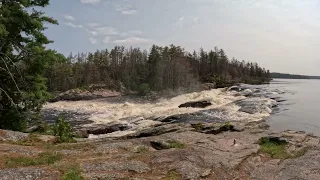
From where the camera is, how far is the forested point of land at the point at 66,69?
21.8 m

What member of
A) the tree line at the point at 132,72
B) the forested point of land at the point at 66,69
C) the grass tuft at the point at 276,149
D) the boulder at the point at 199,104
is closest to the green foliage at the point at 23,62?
the forested point of land at the point at 66,69

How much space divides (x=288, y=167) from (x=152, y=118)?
25939 mm

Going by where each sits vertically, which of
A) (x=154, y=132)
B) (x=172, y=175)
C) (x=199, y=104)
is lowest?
(x=199, y=104)

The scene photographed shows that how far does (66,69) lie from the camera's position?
109125mm

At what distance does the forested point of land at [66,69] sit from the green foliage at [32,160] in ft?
29.0

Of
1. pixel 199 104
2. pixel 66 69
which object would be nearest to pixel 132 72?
pixel 66 69

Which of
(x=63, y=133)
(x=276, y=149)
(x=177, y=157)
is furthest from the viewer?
(x=63, y=133)

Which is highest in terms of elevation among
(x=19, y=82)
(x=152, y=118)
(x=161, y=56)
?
(x=161, y=56)

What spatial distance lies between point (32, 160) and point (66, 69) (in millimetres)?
101100

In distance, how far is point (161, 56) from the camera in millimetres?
119312

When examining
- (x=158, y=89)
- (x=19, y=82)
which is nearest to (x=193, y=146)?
(x=19, y=82)

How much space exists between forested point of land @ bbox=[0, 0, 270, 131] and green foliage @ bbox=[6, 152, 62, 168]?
8.83 metres

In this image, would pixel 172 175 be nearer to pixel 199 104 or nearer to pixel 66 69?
pixel 199 104

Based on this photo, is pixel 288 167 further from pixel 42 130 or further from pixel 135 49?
pixel 135 49
